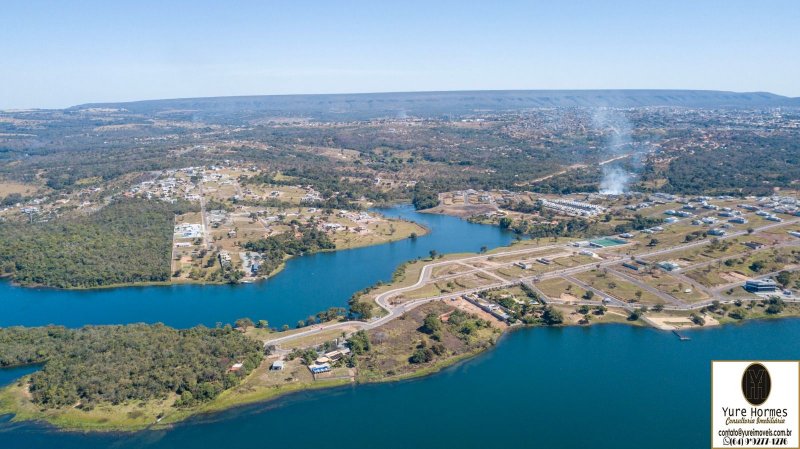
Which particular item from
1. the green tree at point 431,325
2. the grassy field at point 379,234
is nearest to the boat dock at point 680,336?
the green tree at point 431,325

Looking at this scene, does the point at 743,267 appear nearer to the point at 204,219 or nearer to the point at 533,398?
the point at 533,398

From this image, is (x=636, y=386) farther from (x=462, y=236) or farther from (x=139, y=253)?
(x=139, y=253)

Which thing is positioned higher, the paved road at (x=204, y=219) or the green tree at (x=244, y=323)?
the paved road at (x=204, y=219)

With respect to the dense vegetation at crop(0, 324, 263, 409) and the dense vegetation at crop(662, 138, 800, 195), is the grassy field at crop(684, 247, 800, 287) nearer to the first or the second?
the dense vegetation at crop(662, 138, 800, 195)

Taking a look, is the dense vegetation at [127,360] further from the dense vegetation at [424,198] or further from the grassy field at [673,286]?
the dense vegetation at [424,198]

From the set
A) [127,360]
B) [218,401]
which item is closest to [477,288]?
[218,401]

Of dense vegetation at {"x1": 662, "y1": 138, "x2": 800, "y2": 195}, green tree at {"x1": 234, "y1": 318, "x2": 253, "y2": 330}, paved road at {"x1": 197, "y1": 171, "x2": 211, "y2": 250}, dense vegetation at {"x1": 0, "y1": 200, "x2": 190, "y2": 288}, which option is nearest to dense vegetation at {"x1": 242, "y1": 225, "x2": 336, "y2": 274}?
paved road at {"x1": 197, "y1": 171, "x2": 211, "y2": 250}
